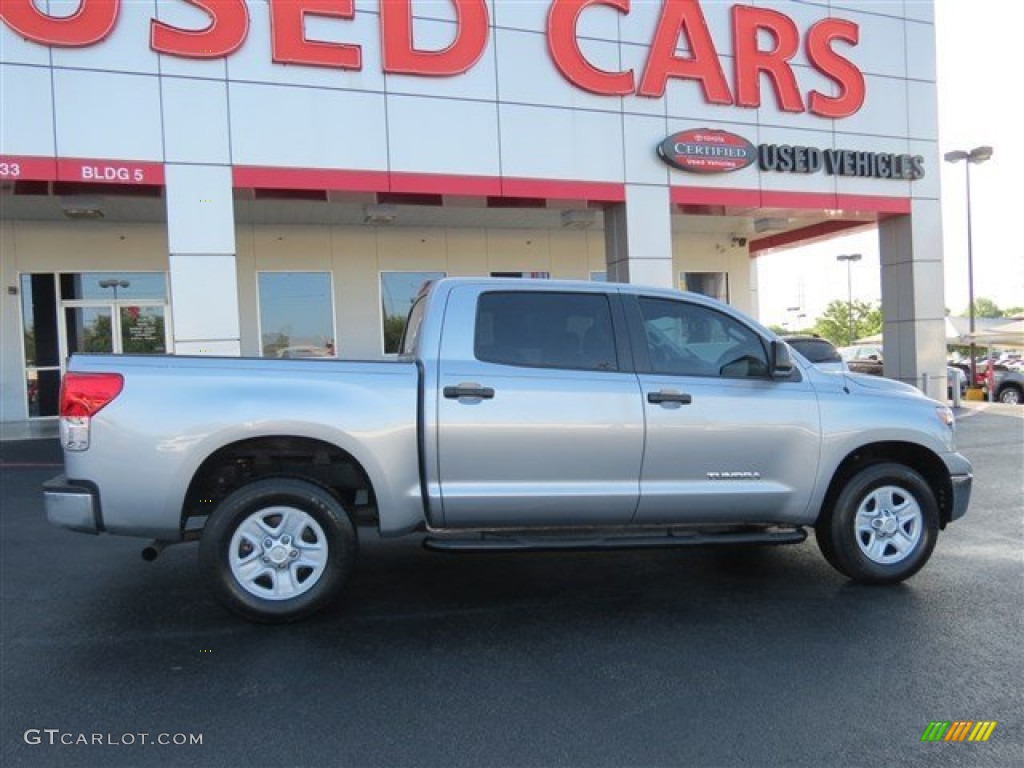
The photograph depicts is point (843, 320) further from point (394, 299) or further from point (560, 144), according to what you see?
point (560, 144)

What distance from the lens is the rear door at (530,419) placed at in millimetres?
4430

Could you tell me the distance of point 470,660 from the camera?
3879mm

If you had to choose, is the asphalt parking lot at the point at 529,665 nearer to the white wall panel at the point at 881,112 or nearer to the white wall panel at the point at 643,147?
the white wall panel at the point at 643,147

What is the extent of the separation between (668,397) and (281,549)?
240 centimetres

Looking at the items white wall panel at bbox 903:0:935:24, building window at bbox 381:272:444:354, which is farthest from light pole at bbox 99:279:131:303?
white wall panel at bbox 903:0:935:24

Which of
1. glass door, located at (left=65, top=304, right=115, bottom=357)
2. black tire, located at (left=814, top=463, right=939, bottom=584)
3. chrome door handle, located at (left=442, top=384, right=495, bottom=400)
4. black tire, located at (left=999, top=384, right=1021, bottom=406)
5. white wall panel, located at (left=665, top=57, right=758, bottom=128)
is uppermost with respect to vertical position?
white wall panel, located at (left=665, top=57, right=758, bottom=128)

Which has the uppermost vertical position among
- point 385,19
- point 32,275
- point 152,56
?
point 385,19

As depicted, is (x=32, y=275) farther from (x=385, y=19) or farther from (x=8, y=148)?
(x=385, y=19)

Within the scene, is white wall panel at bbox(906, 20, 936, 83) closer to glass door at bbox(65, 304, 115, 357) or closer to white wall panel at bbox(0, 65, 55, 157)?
white wall panel at bbox(0, 65, 55, 157)

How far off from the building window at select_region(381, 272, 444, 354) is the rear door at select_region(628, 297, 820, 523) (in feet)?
41.8

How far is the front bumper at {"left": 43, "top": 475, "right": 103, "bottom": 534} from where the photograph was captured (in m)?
4.08

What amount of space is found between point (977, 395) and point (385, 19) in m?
19.4

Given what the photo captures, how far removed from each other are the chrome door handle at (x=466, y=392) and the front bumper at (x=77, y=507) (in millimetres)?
1937

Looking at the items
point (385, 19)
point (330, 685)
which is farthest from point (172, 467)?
point (385, 19)
